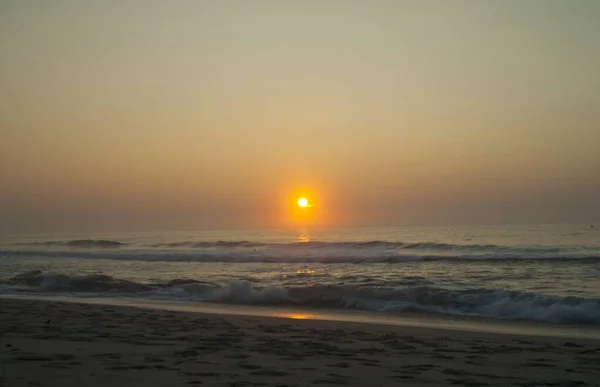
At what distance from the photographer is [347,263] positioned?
25984mm

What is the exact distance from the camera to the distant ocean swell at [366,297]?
1177 cm

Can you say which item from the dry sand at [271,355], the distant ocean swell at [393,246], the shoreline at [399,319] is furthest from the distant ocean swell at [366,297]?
the distant ocean swell at [393,246]

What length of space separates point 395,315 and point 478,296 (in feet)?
8.38

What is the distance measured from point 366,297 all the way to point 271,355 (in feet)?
26.9

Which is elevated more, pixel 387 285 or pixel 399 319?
pixel 387 285

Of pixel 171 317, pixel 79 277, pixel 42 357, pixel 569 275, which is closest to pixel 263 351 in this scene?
pixel 42 357

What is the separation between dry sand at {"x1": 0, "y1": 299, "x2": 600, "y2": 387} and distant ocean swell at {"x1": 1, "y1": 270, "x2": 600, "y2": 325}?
3.16 m

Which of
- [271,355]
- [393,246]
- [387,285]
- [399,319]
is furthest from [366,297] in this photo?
[393,246]

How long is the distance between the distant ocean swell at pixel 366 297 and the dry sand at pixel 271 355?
3.16 meters

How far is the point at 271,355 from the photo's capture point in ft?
21.3

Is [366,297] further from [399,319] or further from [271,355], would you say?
[271,355]

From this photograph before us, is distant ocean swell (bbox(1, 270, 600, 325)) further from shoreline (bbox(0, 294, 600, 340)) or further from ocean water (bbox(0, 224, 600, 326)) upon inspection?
shoreline (bbox(0, 294, 600, 340))

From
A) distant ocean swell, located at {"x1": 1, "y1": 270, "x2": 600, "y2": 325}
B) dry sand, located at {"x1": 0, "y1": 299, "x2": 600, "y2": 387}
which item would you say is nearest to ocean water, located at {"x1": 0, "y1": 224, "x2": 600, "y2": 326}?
distant ocean swell, located at {"x1": 1, "y1": 270, "x2": 600, "y2": 325}

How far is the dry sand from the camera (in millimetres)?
5215
